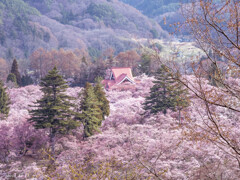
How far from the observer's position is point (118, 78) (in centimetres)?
3716

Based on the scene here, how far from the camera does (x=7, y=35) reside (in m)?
89.6

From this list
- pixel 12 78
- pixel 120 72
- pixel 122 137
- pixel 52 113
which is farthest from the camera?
pixel 12 78

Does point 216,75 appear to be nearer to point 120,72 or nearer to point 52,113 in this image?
point 52,113

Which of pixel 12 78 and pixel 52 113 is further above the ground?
pixel 52 113

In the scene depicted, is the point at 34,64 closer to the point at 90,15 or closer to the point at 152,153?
the point at 152,153

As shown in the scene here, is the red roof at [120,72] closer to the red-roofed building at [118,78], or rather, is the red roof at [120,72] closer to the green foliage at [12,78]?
the red-roofed building at [118,78]

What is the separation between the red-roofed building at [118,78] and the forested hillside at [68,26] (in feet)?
138

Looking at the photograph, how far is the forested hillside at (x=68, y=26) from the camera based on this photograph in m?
88.8

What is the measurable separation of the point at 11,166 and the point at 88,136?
188 inches

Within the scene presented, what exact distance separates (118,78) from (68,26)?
3327 inches

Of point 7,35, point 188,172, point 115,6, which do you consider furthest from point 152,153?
point 115,6

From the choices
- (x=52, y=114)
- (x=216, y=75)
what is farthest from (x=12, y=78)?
(x=216, y=75)

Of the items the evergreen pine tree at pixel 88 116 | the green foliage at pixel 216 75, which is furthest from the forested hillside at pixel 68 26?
the green foliage at pixel 216 75

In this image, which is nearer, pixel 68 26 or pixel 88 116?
pixel 88 116
